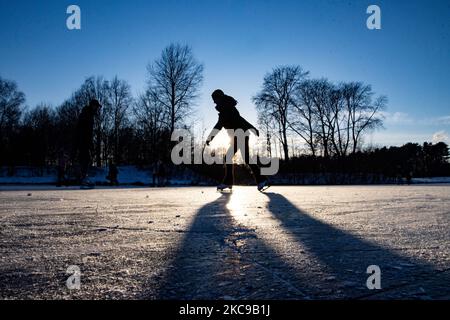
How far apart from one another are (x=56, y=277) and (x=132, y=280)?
9.9 inches

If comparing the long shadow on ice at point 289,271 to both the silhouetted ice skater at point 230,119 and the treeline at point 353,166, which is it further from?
the treeline at point 353,166

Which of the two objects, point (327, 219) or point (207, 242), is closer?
point (207, 242)

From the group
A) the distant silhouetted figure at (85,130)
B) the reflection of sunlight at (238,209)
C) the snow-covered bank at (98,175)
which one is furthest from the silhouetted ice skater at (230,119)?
the snow-covered bank at (98,175)

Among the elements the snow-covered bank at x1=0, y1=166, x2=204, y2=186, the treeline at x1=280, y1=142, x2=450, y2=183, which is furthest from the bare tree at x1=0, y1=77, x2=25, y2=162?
the treeline at x1=280, y1=142, x2=450, y2=183

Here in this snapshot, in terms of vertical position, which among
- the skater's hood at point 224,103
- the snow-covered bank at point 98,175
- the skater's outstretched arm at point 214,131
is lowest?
the snow-covered bank at point 98,175

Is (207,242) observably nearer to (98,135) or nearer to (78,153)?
(78,153)

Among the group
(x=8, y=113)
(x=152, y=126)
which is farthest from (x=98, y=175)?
(x=8, y=113)

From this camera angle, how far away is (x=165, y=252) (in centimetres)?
141

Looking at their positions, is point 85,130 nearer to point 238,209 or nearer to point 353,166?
point 238,209

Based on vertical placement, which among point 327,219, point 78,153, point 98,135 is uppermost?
point 98,135

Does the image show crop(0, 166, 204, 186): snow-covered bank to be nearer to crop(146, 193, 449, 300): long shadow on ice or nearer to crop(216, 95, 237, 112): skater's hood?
crop(216, 95, 237, 112): skater's hood

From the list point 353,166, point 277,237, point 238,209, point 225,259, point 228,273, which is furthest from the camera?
point 353,166

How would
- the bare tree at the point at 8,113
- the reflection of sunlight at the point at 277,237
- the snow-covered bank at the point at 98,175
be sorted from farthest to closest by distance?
the bare tree at the point at 8,113
the snow-covered bank at the point at 98,175
the reflection of sunlight at the point at 277,237
